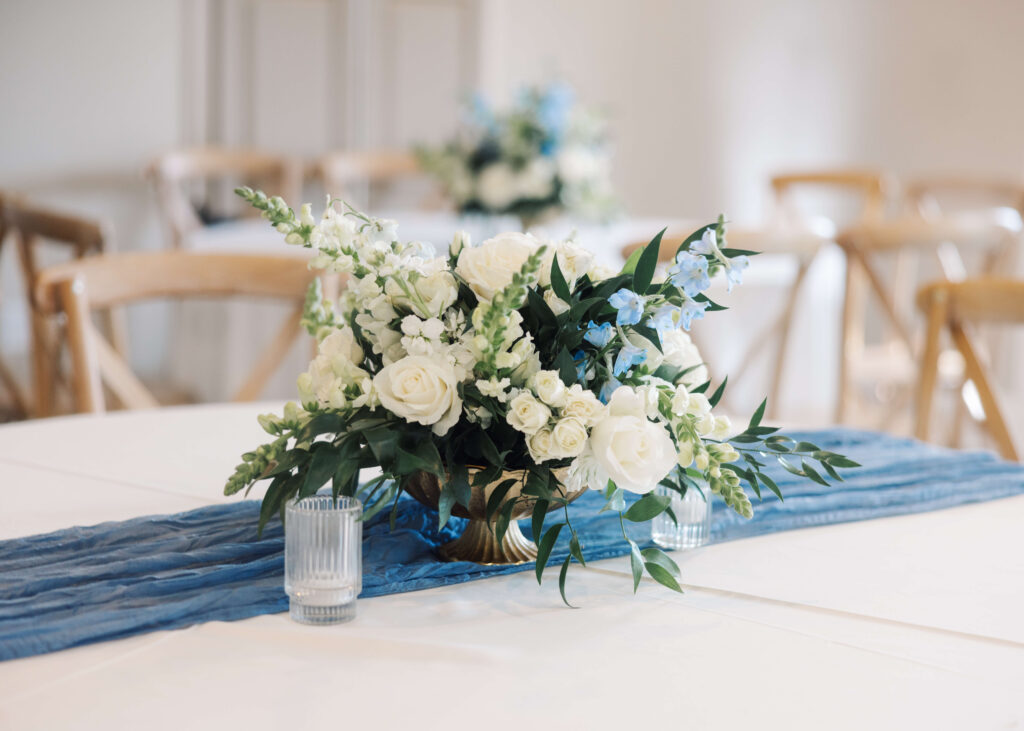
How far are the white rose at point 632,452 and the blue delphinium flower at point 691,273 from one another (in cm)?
12

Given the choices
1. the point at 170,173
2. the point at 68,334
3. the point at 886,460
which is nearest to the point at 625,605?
the point at 886,460

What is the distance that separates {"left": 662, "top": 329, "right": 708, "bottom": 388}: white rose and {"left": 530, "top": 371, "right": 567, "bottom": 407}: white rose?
A: 14 cm

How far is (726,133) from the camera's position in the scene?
5.37 meters

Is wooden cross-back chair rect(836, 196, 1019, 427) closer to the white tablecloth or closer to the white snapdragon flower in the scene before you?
the white tablecloth

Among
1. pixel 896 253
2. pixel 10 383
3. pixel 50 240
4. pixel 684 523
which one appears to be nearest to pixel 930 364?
pixel 896 253

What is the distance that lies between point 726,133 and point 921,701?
189 inches

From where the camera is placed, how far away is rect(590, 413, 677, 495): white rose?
92cm

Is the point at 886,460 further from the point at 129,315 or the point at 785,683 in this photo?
the point at 129,315

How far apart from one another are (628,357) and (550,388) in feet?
0.27

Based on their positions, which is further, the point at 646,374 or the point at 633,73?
the point at 633,73

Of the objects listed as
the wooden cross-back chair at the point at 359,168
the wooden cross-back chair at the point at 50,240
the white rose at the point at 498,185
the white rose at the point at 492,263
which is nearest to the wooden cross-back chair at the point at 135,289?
the wooden cross-back chair at the point at 50,240

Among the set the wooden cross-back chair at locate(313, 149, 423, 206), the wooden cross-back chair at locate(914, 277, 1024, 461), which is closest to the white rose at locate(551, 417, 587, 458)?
the wooden cross-back chair at locate(914, 277, 1024, 461)

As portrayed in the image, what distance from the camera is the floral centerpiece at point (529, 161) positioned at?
3285 mm

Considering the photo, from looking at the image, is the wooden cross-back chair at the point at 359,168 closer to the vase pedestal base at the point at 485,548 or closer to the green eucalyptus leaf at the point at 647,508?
the vase pedestal base at the point at 485,548
